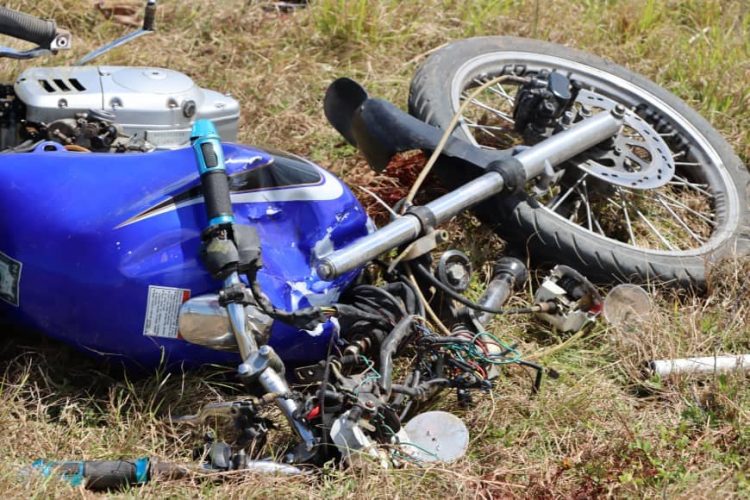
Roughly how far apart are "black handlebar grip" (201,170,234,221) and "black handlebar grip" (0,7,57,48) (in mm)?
754

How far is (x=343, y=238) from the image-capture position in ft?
9.36

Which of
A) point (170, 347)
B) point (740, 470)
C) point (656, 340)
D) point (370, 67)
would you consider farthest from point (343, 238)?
point (370, 67)

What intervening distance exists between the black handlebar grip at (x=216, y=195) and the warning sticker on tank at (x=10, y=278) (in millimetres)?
529

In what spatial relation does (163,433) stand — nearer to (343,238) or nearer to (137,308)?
(137,308)

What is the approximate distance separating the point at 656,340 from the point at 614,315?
0.59 feet

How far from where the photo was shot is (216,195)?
8.05 feet

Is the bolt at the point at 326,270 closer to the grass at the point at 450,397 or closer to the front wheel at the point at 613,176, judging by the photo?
the grass at the point at 450,397

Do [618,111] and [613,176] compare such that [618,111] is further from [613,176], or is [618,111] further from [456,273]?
[456,273]

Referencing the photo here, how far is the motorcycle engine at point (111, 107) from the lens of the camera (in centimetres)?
290

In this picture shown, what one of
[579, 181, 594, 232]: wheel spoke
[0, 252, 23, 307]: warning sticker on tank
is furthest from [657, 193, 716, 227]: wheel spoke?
[0, 252, 23, 307]: warning sticker on tank

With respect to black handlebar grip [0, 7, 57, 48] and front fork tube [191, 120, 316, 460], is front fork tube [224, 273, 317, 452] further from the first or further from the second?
black handlebar grip [0, 7, 57, 48]

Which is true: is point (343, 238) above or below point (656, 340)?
above

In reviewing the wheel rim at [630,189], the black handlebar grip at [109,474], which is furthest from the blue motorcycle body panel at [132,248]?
the wheel rim at [630,189]

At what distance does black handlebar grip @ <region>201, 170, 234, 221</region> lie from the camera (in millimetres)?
2445
